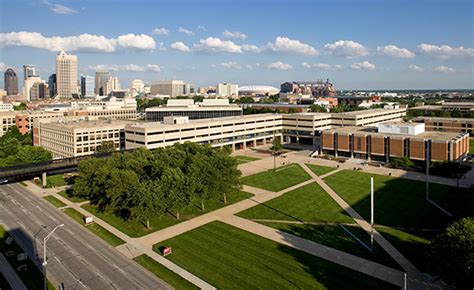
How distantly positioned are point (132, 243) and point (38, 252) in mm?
10640

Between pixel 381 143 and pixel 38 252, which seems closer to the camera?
pixel 38 252

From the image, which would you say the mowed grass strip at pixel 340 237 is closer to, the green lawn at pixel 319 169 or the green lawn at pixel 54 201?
the green lawn at pixel 319 169

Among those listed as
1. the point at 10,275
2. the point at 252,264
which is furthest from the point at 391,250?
the point at 10,275

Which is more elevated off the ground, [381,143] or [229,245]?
[381,143]

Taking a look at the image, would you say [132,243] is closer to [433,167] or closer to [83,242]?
[83,242]

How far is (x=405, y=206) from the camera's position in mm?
55750

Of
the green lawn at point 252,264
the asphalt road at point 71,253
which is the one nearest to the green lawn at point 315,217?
the green lawn at point 252,264

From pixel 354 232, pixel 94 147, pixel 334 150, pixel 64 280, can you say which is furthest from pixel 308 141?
pixel 64 280

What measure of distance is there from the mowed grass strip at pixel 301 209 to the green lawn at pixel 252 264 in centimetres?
809

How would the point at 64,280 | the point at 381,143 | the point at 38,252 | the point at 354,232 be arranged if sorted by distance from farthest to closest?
the point at 381,143 → the point at 354,232 → the point at 38,252 → the point at 64,280

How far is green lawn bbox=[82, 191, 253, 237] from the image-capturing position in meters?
47.9

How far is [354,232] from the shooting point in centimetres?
4612

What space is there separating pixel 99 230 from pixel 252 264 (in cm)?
2230

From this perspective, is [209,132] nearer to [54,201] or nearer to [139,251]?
[54,201]
